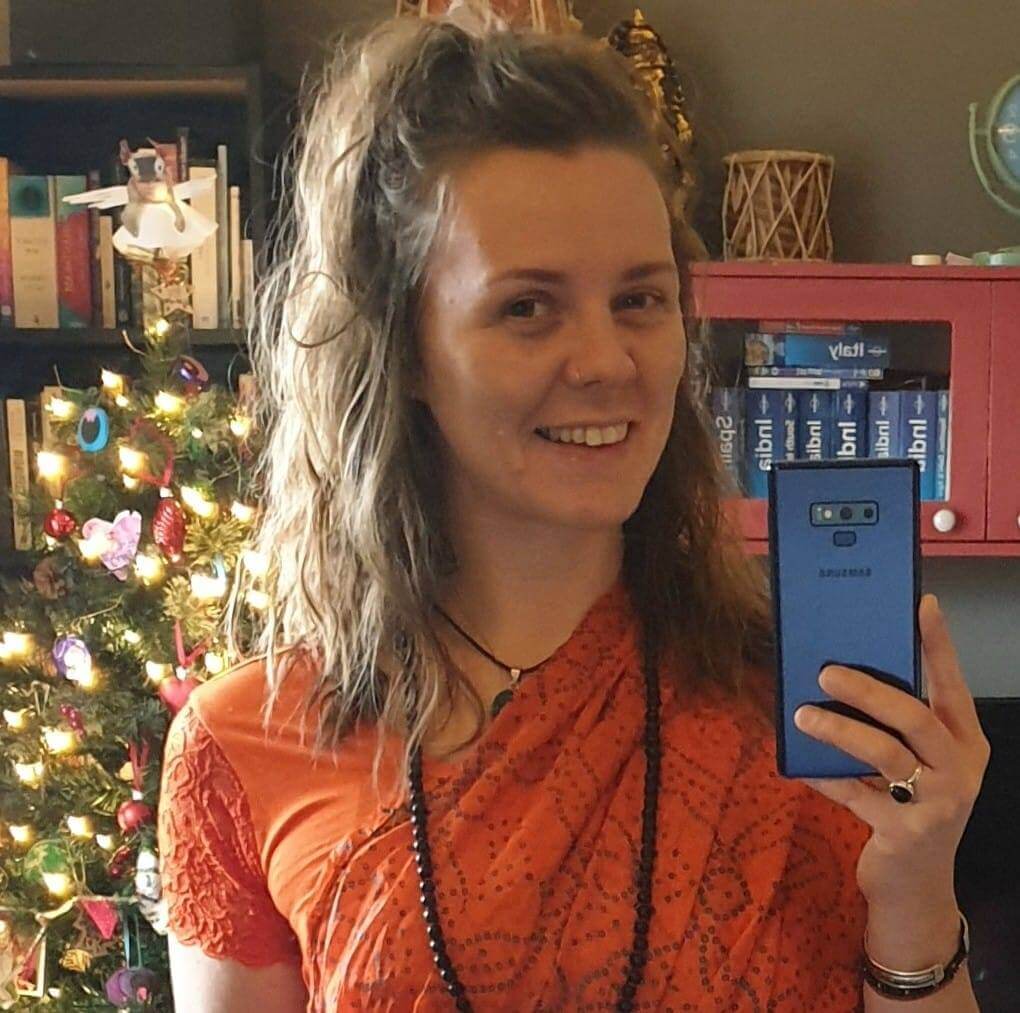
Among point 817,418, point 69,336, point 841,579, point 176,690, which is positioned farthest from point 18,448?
point 841,579

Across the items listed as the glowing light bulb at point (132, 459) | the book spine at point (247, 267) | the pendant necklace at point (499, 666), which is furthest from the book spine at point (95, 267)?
the pendant necklace at point (499, 666)

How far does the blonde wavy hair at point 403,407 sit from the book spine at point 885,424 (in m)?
0.79

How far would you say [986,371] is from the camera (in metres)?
1.72

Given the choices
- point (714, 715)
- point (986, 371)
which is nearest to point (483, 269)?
point (714, 715)

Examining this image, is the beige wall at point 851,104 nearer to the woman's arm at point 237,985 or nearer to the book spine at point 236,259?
the book spine at point 236,259

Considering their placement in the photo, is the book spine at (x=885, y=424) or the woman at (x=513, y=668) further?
the book spine at (x=885, y=424)

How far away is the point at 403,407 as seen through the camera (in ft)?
3.04

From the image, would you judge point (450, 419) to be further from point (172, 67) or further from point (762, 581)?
point (172, 67)

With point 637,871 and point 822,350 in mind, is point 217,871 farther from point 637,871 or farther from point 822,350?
point 822,350

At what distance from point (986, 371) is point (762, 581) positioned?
2.78 ft

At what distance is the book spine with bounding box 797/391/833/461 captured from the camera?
1773 mm

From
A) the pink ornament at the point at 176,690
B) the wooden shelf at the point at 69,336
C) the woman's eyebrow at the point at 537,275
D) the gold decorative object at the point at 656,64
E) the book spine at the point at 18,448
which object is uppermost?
the gold decorative object at the point at 656,64

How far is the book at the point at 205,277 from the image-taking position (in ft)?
5.85

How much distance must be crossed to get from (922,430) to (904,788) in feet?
3.72
